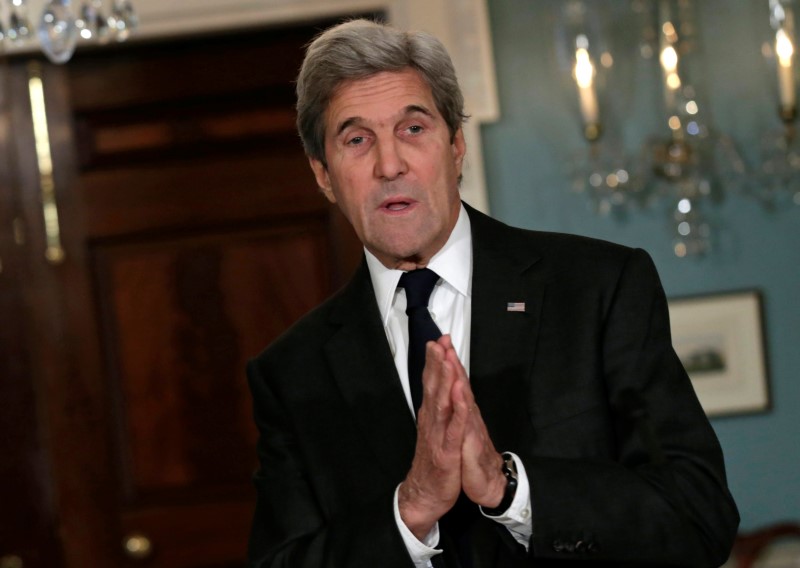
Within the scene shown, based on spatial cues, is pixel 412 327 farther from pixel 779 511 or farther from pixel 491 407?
pixel 779 511

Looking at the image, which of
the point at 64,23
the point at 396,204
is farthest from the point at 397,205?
the point at 64,23

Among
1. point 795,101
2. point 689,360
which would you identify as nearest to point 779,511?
point 689,360

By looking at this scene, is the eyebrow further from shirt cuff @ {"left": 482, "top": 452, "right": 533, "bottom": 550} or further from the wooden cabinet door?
the wooden cabinet door

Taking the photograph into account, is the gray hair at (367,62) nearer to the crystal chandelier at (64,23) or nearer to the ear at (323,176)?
the ear at (323,176)

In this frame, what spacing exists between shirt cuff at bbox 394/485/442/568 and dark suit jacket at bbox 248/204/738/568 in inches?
0.5

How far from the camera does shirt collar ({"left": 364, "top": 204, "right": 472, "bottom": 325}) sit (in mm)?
1666

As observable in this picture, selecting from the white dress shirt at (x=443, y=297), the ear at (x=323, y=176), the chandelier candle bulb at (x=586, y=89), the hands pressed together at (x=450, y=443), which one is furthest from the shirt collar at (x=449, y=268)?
the chandelier candle bulb at (x=586, y=89)

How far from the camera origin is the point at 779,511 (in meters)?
3.41

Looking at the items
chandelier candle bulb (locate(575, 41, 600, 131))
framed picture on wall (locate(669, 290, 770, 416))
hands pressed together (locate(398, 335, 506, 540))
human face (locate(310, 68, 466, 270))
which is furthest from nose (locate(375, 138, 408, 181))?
framed picture on wall (locate(669, 290, 770, 416))

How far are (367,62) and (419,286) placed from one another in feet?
0.98

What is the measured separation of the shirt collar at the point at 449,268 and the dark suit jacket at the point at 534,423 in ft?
0.05

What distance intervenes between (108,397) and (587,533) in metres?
2.39

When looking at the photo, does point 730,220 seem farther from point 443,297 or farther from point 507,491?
point 507,491

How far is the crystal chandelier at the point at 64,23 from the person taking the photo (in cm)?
240
